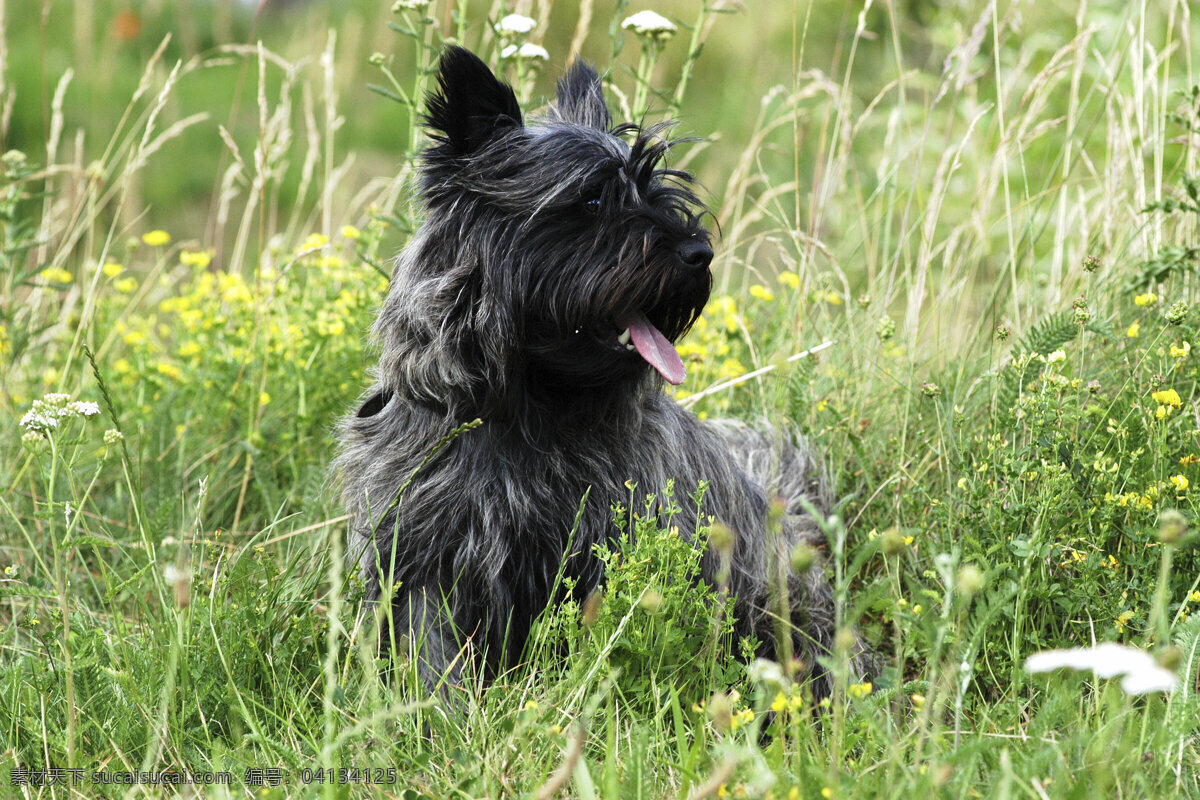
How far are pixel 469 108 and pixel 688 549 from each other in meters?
1.23

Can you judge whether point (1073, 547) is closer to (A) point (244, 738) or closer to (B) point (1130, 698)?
(B) point (1130, 698)

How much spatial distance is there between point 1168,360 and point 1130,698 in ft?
3.92

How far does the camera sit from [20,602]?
3.09 meters

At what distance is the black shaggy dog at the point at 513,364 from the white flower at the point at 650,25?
663 mm

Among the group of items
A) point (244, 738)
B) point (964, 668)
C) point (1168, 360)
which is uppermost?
point (1168, 360)

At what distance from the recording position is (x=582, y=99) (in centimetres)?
321

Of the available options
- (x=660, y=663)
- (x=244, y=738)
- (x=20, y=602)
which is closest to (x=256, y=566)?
(x=244, y=738)

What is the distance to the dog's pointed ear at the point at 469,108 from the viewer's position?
278cm

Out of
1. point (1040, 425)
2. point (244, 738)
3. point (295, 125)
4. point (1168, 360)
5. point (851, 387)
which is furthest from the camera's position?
point (295, 125)

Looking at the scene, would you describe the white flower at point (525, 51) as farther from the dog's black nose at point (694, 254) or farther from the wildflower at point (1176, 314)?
the wildflower at point (1176, 314)

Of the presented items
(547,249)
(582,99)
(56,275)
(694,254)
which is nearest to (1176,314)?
(694,254)

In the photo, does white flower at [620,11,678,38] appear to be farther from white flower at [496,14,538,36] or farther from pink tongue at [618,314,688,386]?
pink tongue at [618,314,688,386]

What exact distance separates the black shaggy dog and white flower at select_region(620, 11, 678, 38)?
66 centimetres

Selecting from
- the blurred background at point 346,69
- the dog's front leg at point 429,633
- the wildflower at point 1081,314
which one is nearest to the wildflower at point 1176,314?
Answer: the wildflower at point 1081,314
